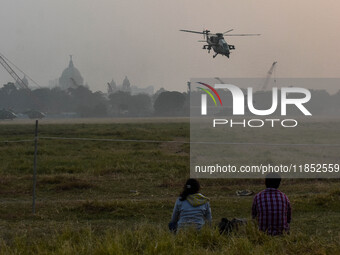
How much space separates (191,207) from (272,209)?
1188 mm

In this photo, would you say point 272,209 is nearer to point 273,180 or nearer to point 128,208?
point 273,180

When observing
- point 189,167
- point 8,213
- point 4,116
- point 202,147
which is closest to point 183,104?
point 4,116

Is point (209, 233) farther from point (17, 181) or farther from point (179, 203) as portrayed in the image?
point (17, 181)

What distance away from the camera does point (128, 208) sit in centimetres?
1177

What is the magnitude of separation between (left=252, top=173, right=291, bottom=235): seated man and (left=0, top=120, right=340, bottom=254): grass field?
0.18 metres

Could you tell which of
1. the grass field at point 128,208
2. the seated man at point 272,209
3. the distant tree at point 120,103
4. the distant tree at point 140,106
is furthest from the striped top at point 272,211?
the distant tree at point 120,103

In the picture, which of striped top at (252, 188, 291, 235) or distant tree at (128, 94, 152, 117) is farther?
distant tree at (128, 94, 152, 117)

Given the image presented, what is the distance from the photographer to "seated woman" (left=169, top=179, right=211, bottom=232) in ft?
25.6

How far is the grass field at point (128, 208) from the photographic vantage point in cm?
730

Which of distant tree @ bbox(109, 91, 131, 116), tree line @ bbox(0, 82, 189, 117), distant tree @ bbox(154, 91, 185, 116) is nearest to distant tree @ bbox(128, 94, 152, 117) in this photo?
tree line @ bbox(0, 82, 189, 117)

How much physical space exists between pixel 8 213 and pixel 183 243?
547 cm

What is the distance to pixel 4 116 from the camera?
4638 inches

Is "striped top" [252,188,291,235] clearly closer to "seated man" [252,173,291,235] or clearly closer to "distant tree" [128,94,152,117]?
"seated man" [252,173,291,235]

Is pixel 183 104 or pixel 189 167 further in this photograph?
pixel 183 104
